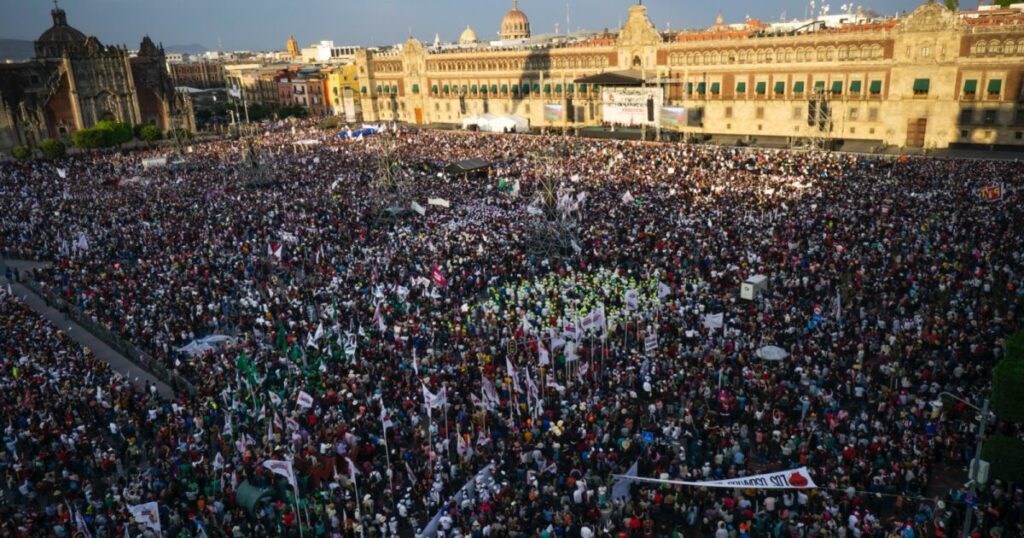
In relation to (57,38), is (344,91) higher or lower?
lower

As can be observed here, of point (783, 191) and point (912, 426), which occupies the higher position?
point (783, 191)

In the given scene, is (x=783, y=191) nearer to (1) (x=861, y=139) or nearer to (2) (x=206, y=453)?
(1) (x=861, y=139)

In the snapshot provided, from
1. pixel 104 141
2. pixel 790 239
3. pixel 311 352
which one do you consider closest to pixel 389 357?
pixel 311 352

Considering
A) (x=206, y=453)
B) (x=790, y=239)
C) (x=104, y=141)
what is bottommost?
(x=206, y=453)

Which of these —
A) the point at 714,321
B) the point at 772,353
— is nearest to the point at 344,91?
the point at 714,321

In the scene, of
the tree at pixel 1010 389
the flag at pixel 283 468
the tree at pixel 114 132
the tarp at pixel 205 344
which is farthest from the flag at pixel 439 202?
the tree at pixel 114 132

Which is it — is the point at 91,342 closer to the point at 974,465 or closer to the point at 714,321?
the point at 714,321

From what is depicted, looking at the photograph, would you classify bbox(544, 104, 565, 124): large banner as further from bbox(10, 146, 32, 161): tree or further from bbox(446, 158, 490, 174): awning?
bbox(10, 146, 32, 161): tree
